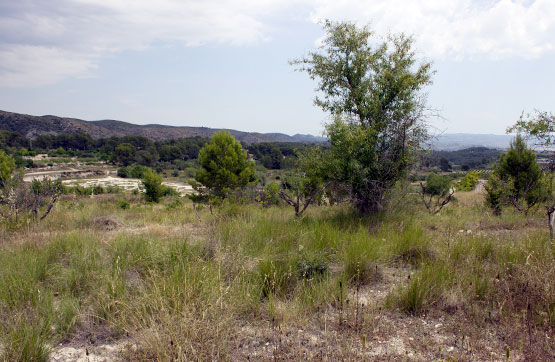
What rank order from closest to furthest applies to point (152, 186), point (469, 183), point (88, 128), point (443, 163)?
point (443, 163), point (152, 186), point (469, 183), point (88, 128)

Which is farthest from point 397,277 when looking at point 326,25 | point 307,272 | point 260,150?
point 260,150

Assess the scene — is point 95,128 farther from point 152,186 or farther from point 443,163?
point 443,163

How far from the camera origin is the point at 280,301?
3486mm

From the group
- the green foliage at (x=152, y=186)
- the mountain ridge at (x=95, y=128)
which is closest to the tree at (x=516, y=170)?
the green foliage at (x=152, y=186)

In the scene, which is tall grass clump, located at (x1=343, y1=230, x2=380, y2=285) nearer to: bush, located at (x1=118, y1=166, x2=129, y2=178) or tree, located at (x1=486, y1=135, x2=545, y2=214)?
tree, located at (x1=486, y1=135, x2=545, y2=214)

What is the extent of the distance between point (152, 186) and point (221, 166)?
30.7ft

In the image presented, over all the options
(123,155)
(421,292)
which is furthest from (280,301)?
(123,155)

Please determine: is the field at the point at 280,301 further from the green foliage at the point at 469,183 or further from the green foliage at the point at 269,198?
the green foliage at the point at 469,183

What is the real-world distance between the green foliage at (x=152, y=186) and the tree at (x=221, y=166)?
717 centimetres

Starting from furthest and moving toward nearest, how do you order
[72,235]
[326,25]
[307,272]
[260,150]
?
[260,150]
[326,25]
[72,235]
[307,272]

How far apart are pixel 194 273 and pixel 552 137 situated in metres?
8.74

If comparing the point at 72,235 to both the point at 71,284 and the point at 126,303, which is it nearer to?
the point at 71,284

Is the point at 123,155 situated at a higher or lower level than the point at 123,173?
higher

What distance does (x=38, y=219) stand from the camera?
7.54m
